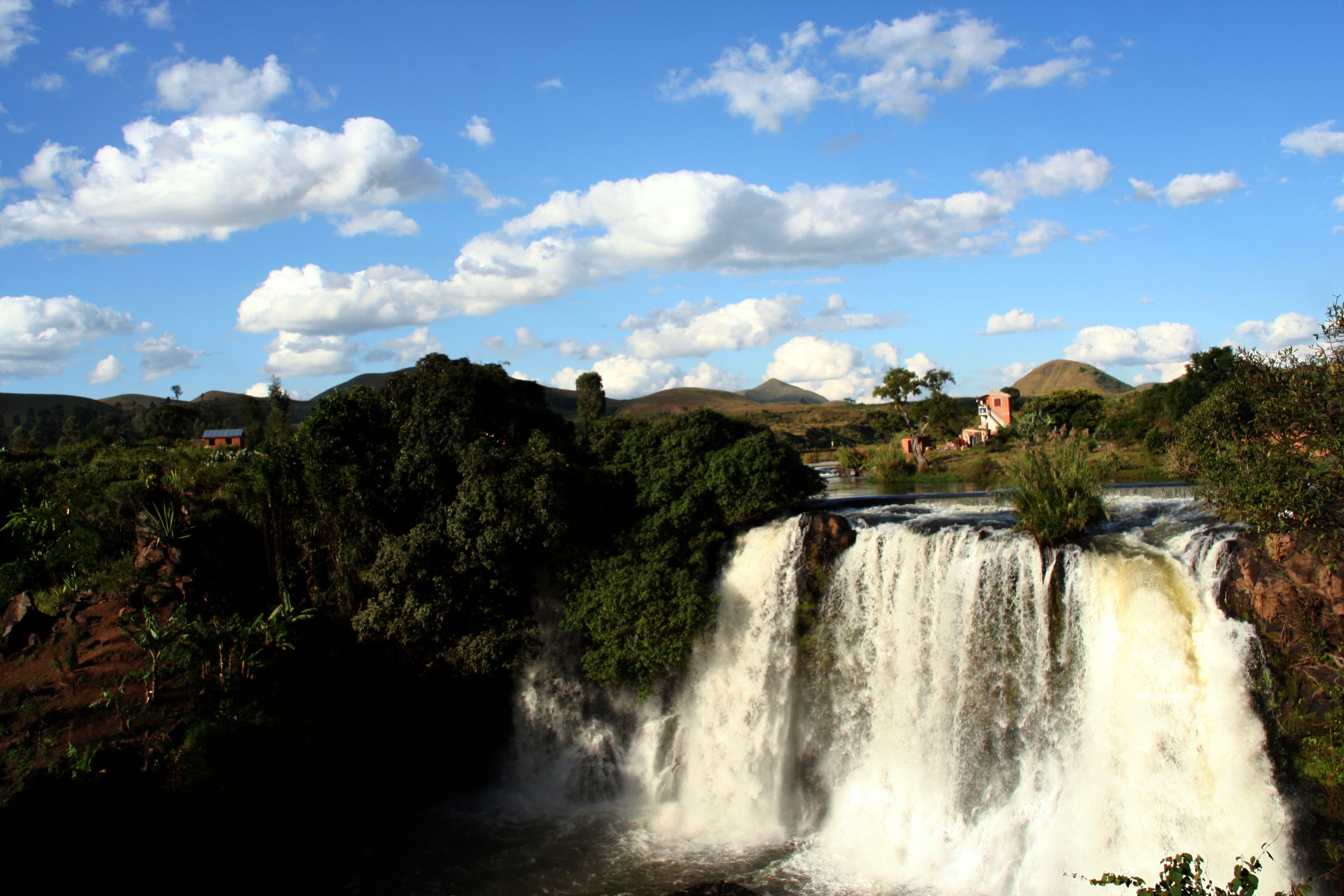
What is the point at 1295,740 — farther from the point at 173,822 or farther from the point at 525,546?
the point at 173,822

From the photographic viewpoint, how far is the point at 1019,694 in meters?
13.6

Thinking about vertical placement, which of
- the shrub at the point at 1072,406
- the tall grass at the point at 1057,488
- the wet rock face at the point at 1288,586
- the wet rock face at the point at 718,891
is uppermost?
the shrub at the point at 1072,406

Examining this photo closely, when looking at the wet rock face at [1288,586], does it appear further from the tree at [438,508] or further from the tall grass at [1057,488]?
the tree at [438,508]

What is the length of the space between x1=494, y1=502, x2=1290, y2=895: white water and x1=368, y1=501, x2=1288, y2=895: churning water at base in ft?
0.11

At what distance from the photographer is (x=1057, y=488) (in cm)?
1476

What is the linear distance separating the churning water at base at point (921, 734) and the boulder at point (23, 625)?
9269 millimetres

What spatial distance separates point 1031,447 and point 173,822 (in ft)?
53.6

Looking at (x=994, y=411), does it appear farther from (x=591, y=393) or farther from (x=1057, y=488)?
(x=1057, y=488)

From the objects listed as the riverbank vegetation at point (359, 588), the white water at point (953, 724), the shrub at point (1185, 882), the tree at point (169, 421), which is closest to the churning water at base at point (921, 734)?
the white water at point (953, 724)

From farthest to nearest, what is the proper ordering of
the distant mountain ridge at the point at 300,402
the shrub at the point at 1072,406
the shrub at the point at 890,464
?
the distant mountain ridge at the point at 300,402
the shrub at the point at 1072,406
the shrub at the point at 890,464

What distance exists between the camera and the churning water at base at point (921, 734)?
1201cm

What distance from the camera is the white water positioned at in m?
11.9

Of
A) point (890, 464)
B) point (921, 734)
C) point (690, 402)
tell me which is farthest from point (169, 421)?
point (690, 402)

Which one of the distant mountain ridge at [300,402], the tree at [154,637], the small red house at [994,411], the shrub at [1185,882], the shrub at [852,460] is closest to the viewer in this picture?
the shrub at [1185,882]
